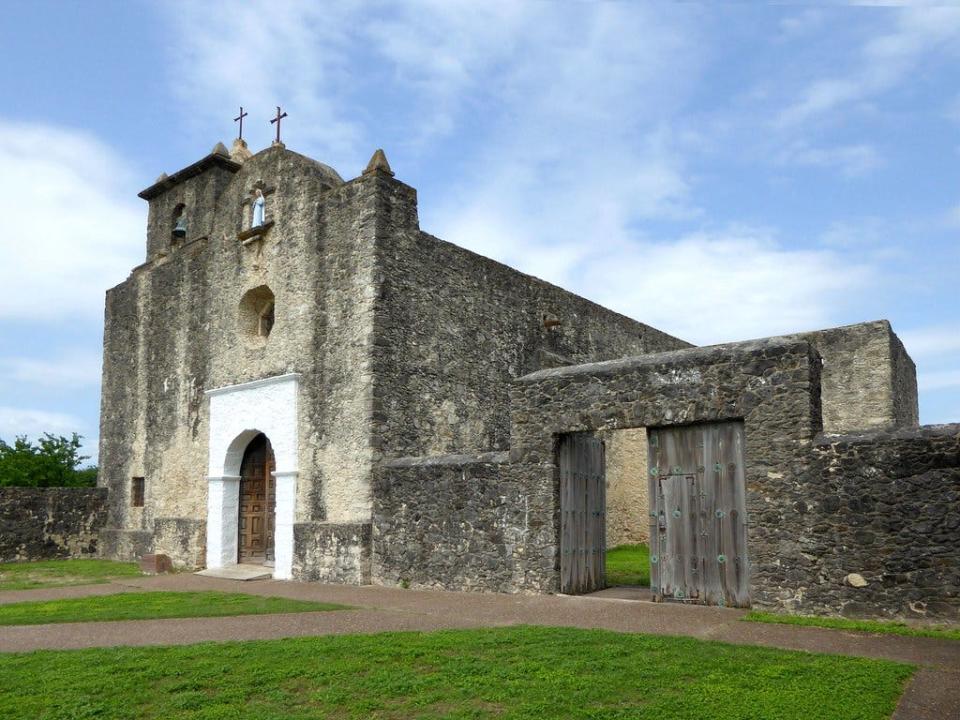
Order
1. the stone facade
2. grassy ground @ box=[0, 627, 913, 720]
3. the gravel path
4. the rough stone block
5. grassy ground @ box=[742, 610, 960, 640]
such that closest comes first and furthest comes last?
grassy ground @ box=[0, 627, 913, 720] < the gravel path < grassy ground @ box=[742, 610, 960, 640] < the stone facade < the rough stone block

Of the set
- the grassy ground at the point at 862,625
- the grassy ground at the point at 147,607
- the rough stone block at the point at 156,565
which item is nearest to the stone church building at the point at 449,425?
the grassy ground at the point at 862,625

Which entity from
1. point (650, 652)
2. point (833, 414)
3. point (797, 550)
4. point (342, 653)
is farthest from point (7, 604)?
point (833, 414)

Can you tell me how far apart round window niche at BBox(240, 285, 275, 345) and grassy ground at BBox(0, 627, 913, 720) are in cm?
858

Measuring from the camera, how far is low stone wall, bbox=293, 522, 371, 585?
11.6 metres

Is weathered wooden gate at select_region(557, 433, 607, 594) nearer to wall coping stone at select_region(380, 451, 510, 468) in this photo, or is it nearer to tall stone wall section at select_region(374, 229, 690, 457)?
wall coping stone at select_region(380, 451, 510, 468)

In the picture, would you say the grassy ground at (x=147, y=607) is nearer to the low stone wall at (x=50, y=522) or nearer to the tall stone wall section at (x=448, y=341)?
the tall stone wall section at (x=448, y=341)

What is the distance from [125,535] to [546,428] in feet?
35.2

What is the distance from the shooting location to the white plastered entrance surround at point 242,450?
41.7 feet

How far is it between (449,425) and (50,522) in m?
9.40

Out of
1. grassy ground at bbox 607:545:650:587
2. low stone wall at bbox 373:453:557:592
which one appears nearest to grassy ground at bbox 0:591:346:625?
low stone wall at bbox 373:453:557:592

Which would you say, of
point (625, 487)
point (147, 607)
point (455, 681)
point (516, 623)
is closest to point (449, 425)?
point (147, 607)

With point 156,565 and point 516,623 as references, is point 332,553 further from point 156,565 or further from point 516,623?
point 516,623

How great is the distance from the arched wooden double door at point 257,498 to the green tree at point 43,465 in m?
10.1

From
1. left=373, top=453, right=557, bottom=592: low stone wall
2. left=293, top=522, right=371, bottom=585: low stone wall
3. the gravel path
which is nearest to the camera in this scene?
the gravel path
